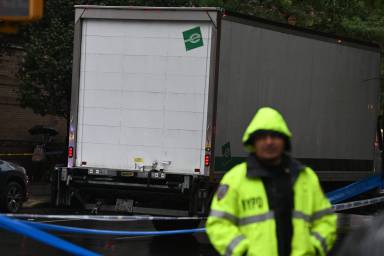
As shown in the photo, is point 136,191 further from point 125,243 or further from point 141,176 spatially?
point 125,243

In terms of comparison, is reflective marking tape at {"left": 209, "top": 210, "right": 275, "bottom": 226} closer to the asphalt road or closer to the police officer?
the police officer

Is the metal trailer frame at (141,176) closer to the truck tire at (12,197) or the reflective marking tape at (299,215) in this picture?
the truck tire at (12,197)

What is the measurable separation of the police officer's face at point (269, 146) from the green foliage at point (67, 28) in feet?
46.5

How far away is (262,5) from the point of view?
19.0 meters

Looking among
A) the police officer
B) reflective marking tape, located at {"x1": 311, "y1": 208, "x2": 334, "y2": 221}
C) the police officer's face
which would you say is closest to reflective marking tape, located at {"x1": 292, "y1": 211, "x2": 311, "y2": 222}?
the police officer

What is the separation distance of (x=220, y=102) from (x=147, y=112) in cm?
109

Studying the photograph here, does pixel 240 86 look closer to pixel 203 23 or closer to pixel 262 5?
pixel 203 23

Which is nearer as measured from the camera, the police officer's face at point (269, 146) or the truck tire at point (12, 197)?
the police officer's face at point (269, 146)

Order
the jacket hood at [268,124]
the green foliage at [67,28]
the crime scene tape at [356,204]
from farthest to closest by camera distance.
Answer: the green foliage at [67,28], the crime scene tape at [356,204], the jacket hood at [268,124]

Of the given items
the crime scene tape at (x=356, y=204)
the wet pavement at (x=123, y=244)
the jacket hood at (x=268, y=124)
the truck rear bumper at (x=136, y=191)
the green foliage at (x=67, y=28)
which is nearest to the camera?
the jacket hood at (x=268, y=124)

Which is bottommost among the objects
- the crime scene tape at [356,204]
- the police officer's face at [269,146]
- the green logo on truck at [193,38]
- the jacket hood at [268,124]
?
the crime scene tape at [356,204]

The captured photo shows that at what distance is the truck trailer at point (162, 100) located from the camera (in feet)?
35.2

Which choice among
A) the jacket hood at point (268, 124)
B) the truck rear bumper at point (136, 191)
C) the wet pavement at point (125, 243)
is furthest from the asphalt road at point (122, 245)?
the jacket hood at point (268, 124)

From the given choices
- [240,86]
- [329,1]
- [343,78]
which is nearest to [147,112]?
[240,86]
